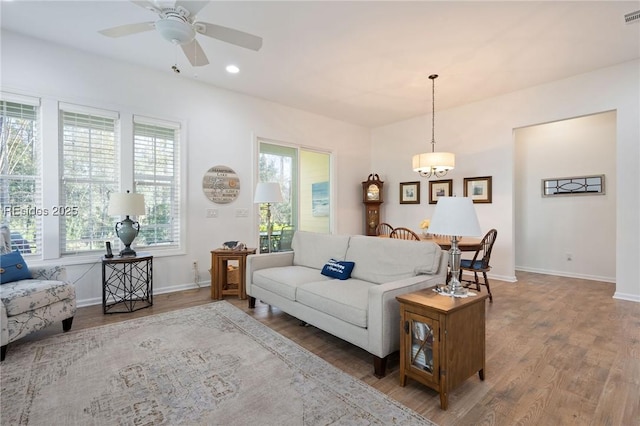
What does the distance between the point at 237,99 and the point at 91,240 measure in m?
2.81

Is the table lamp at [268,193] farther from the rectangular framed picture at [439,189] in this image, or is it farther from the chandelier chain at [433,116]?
the rectangular framed picture at [439,189]

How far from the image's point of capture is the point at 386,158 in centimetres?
651

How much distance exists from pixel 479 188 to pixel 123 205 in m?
5.21

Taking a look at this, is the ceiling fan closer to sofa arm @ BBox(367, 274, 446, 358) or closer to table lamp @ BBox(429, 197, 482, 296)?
table lamp @ BBox(429, 197, 482, 296)

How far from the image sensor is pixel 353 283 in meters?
2.74

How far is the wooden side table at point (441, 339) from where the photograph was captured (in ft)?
5.62

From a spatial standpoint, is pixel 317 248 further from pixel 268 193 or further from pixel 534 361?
pixel 534 361

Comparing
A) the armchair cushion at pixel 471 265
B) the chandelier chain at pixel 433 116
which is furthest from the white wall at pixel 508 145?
the armchair cushion at pixel 471 265

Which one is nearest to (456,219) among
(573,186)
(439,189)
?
(439,189)

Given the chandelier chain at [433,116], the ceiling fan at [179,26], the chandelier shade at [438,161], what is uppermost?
the chandelier chain at [433,116]

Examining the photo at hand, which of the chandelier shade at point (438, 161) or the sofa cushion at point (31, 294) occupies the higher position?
the chandelier shade at point (438, 161)

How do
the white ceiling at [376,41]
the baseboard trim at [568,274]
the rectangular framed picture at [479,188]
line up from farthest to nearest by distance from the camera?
the rectangular framed picture at [479,188] < the baseboard trim at [568,274] < the white ceiling at [376,41]

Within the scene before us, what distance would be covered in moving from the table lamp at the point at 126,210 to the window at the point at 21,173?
30.2 inches

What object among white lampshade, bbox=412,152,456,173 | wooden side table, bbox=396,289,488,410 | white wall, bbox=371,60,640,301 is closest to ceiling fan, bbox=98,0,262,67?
wooden side table, bbox=396,289,488,410
